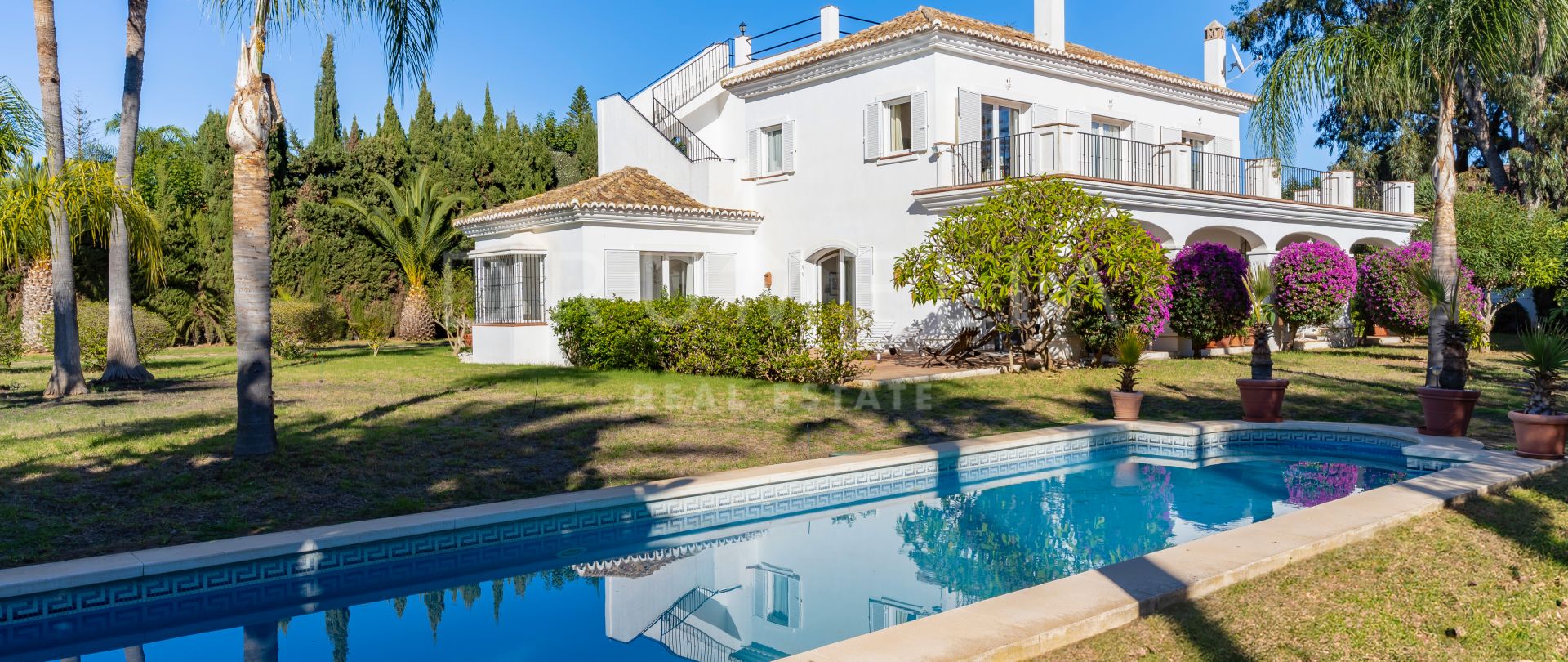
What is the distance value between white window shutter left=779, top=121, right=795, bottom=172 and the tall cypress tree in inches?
752

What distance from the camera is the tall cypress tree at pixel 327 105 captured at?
34438 mm

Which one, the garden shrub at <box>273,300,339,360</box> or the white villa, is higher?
the white villa

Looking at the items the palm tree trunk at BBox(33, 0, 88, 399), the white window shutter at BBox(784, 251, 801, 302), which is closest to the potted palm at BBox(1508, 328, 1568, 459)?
the white window shutter at BBox(784, 251, 801, 302)

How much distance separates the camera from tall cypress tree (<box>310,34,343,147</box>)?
113ft

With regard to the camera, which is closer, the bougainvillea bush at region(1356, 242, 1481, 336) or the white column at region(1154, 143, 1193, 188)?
the white column at region(1154, 143, 1193, 188)

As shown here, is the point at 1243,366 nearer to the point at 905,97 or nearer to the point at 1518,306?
the point at 905,97

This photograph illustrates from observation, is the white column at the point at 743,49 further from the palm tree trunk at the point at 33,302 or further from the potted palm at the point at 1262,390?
the palm tree trunk at the point at 33,302

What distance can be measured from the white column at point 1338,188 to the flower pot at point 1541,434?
1743 cm

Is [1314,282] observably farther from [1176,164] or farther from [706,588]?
[706,588]

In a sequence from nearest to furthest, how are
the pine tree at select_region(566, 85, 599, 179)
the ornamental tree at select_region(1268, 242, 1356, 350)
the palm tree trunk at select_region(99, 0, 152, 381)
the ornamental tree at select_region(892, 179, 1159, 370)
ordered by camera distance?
1. the palm tree trunk at select_region(99, 0, 152, 381)
2. the ornamental tree at select_region(892, 179, 1159, 370)
3. the ornamental tree at select_region(1268, 242, 1356, 350)
4. the pine tree at select_region(566, 85, 599, 179)

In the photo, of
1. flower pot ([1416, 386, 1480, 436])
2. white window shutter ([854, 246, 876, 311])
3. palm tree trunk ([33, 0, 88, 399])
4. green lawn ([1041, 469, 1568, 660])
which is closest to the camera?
green lawn ([1041, 469, 1568, 660])

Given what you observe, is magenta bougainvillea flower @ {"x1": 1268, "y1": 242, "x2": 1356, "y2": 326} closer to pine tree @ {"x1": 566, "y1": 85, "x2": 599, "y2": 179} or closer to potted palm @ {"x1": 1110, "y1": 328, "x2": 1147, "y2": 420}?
potted palm @ {"x1": 1110, "y1": 328, "x2": 1147, "y2": 420}

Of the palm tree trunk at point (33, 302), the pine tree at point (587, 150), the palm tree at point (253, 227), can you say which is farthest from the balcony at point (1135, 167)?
the palm tree trunk at point (33, 302)

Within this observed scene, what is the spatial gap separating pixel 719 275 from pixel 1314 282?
486 inches
